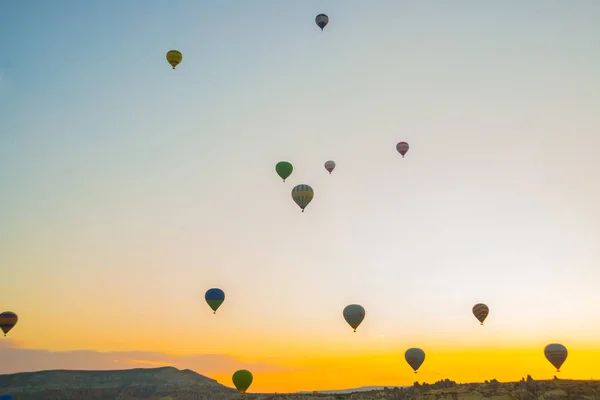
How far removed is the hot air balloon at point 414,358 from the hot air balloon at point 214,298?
2544 cm

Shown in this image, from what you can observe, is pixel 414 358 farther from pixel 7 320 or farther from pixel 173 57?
pixel 7 320

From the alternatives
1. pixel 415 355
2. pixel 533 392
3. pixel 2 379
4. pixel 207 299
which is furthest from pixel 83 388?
pixel 533 392

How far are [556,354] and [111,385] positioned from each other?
123 meters

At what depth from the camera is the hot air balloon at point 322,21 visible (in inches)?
2751

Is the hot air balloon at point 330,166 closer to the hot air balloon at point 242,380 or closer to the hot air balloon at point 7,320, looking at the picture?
the hot air balloon at point 242,380

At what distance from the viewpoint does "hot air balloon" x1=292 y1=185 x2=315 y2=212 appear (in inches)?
2527

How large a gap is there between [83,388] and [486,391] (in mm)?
114847

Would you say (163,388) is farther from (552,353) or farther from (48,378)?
(552,353)

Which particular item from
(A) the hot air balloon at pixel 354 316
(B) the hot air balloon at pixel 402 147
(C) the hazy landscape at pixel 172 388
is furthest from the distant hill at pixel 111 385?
(B) the hot air balloon at pixel 402 147

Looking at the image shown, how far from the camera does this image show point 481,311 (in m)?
69.6

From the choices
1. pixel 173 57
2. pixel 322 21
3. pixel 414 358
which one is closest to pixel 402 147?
pixel 322 21

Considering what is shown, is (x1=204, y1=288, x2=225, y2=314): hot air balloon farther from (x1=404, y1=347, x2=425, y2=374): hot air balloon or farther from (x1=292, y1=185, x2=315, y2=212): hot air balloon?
(x1=404, y1=347, x2=425, y2=374): hot air balloon

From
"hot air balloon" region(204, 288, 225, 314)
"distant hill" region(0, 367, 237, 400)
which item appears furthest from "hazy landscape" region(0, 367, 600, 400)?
"hot air balloon" region(204, 288, 225, 314)

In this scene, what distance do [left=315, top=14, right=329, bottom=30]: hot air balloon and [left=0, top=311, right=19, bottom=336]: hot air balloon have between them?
6049 cm
